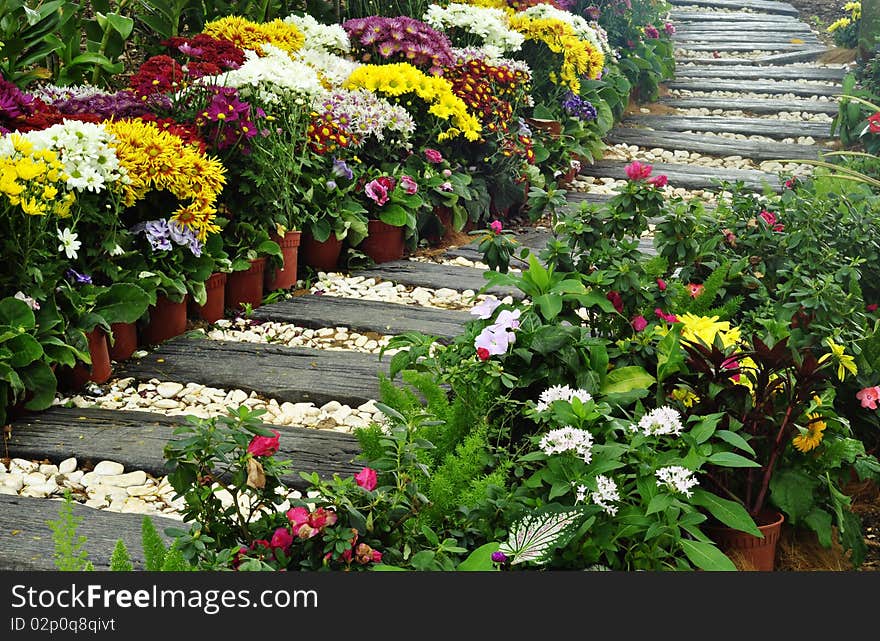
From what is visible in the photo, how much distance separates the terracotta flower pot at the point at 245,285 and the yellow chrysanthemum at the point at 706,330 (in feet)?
5.89

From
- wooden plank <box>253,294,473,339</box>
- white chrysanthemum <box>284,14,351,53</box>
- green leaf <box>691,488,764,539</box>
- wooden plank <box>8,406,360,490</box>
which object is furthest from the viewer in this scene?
white chrysanthemum <box>284,14,351,53</box>

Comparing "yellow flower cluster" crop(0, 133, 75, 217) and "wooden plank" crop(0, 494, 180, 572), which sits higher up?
"yellow flower cluster" crop(0, 133, 75, 217)

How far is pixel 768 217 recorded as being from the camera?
322 centimetres

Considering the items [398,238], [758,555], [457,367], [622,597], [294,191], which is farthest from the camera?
[398,238]

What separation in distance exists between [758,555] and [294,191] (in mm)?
2517

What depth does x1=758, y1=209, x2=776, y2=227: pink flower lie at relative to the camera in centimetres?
319

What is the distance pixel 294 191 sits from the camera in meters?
4.05

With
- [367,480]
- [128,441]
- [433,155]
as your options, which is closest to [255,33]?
[433,155]

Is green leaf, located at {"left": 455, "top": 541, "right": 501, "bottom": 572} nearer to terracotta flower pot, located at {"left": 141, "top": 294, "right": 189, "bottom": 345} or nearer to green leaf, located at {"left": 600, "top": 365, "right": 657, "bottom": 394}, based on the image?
green leaf, located at {"left": 600, "top": 365, "right": 657, "bottom": 394}

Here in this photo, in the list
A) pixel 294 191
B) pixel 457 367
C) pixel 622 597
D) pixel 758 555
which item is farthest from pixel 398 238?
pixel 622 597

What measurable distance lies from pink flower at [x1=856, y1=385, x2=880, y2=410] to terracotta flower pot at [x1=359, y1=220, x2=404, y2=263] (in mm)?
2399

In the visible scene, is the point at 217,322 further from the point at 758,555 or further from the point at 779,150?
the point at 779,150

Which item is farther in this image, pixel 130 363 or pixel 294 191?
pixel 294 191

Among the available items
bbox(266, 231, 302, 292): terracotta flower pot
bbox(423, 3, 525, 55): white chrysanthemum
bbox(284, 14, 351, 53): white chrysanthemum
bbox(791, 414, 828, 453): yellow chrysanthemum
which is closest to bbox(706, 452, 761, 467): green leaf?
bbox(791, 414, 828, 453): yellow chrysanthemum
